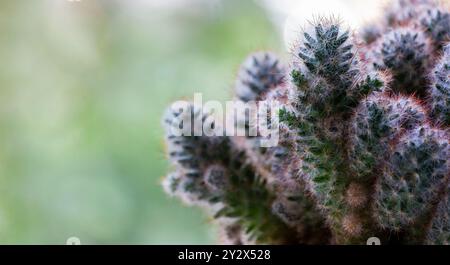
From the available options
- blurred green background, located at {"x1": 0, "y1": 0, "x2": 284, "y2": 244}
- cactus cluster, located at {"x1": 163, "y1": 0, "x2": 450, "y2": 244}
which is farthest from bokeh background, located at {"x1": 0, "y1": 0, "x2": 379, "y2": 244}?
cactus cluster, located at {"x1": 163, "y1": 0, "x2": 450, "y2": 244}

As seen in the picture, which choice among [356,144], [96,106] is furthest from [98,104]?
[356,144]

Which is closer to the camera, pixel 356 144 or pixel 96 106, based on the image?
pixel 356 144

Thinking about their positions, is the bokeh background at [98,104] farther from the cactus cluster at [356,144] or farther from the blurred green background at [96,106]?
the cactus cluster at [356,144]

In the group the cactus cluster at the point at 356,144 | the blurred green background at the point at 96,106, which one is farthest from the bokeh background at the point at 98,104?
the cactus cluster at the point at 356,144

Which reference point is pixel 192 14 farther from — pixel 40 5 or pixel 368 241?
pixel 368 241

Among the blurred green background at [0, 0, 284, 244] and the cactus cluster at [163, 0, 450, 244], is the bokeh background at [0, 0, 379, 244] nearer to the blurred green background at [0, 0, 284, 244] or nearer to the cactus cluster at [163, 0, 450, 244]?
the blurred green background at [0, 0, 284, 244]

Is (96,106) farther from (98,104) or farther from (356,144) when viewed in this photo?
(356,144)
